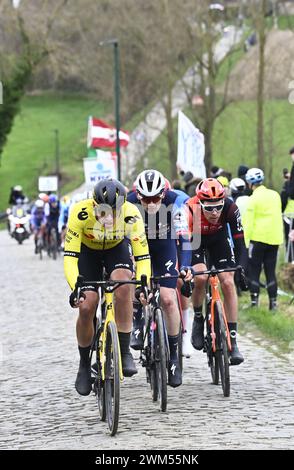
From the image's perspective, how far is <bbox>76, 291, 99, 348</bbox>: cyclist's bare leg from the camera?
848 cm

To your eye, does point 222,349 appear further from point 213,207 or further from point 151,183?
point 151,183

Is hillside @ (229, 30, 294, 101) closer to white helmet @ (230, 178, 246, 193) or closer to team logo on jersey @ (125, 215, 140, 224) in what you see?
white helmet @ (230, 178, 246, 193)

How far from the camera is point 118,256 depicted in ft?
28.9

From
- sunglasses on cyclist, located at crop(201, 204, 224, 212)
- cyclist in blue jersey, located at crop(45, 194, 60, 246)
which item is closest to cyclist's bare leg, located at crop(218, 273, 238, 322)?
sunglasses on cyclist, located at crop(201, 204, 224, 212)

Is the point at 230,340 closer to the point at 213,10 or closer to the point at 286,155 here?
the point at 213,10

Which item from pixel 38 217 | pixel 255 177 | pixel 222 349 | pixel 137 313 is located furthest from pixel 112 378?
pixel 38 217

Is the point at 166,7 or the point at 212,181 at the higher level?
the point at 166,7

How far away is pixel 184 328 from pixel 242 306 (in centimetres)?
505

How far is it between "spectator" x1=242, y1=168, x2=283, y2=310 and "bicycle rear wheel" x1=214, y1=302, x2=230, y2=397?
5543mm

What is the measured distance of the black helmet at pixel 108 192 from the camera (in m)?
8.20

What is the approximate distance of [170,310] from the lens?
9.38 m

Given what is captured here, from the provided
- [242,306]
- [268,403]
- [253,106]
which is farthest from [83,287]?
[253,106]

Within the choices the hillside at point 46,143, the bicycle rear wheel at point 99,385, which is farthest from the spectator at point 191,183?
the hillside at point 46,143

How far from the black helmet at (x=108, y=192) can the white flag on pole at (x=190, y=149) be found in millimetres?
12641
